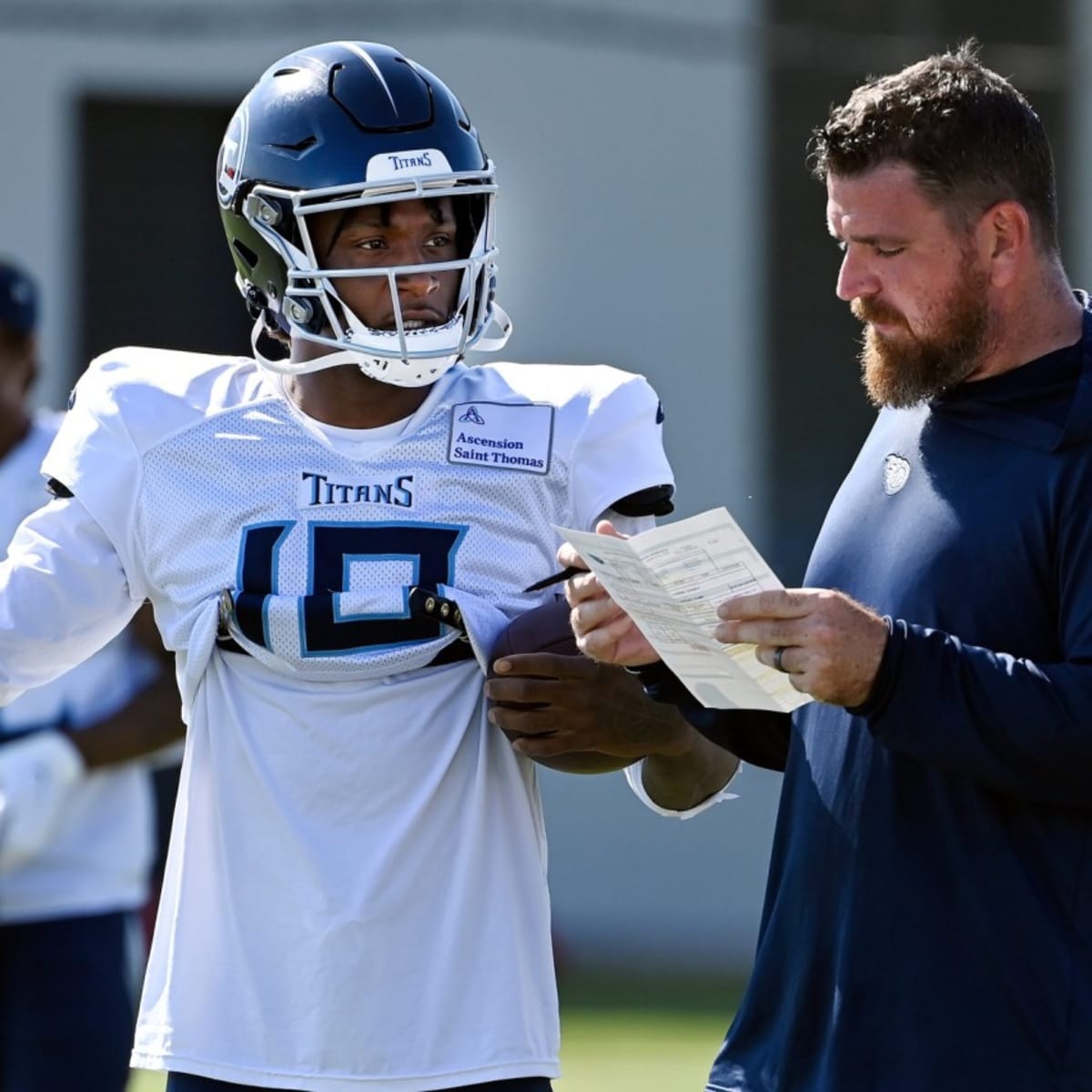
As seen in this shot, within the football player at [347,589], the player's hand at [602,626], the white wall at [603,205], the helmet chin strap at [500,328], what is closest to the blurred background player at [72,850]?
the football player at [347,589]

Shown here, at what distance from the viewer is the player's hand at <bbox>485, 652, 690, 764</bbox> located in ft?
9.84

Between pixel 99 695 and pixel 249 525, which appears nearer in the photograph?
pixel 249 525

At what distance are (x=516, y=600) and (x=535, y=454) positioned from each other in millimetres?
196

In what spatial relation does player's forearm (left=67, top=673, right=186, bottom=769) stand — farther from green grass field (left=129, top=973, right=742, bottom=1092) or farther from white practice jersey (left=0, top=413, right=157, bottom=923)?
green grass field (left=129, top=973, right=742, bottom=1092)

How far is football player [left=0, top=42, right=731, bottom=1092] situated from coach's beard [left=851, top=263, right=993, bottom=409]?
38 centimetres

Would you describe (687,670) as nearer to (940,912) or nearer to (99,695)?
(940,912)

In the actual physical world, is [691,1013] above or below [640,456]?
below

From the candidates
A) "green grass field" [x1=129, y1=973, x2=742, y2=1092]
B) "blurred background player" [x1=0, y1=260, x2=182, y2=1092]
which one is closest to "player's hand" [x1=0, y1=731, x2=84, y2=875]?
"blurred background player" [x1=0, y1=260, x2=182, y2=1092]

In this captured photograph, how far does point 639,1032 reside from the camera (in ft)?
25.7

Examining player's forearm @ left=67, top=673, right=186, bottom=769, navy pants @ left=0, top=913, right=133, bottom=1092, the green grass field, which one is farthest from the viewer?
the green grass field

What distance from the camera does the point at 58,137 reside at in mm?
9648

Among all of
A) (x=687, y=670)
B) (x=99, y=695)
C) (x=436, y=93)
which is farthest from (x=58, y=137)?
(x=687, y=670)

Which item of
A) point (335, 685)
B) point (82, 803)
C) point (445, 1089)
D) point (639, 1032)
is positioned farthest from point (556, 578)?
point (639, 1032)

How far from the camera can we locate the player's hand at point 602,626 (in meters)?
2.88
